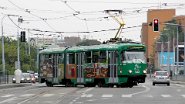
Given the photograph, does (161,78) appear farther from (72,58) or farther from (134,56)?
(134,56)

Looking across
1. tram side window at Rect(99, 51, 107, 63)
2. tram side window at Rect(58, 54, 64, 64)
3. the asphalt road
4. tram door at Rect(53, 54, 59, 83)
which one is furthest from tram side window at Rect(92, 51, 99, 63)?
the asphalt road

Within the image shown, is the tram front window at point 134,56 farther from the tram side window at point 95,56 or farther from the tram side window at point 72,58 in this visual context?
the tram side window at point 72,58

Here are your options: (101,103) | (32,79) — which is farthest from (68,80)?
(32,79)

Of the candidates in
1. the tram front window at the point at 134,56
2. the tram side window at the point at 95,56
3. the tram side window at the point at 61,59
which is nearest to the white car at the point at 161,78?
the tram side window at the point at 61,59

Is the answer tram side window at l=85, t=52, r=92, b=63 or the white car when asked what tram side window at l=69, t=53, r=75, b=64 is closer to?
tram side window at l=85, t=52, r=92, b=63

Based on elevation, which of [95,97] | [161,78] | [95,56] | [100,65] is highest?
[95,56]

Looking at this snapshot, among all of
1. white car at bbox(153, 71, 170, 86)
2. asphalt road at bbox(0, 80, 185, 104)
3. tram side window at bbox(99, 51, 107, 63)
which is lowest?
asphalt road at bbox(0, 80, 185, 104)

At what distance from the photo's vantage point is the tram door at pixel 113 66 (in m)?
48.6

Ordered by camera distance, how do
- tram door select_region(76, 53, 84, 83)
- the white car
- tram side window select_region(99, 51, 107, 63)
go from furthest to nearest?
the white car
tram door select_region(76, 53, 84, 83)
tram side window select_region(99, 51, 107, 63)

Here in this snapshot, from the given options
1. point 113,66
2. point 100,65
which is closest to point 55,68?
point 100,65

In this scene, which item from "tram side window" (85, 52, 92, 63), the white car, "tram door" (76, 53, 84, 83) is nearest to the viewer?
"tram side window" (85, 52, 92, 63)

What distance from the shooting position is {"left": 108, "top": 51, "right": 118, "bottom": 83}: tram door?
48562 mm

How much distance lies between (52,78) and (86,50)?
6538 mm

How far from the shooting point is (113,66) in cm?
4869
